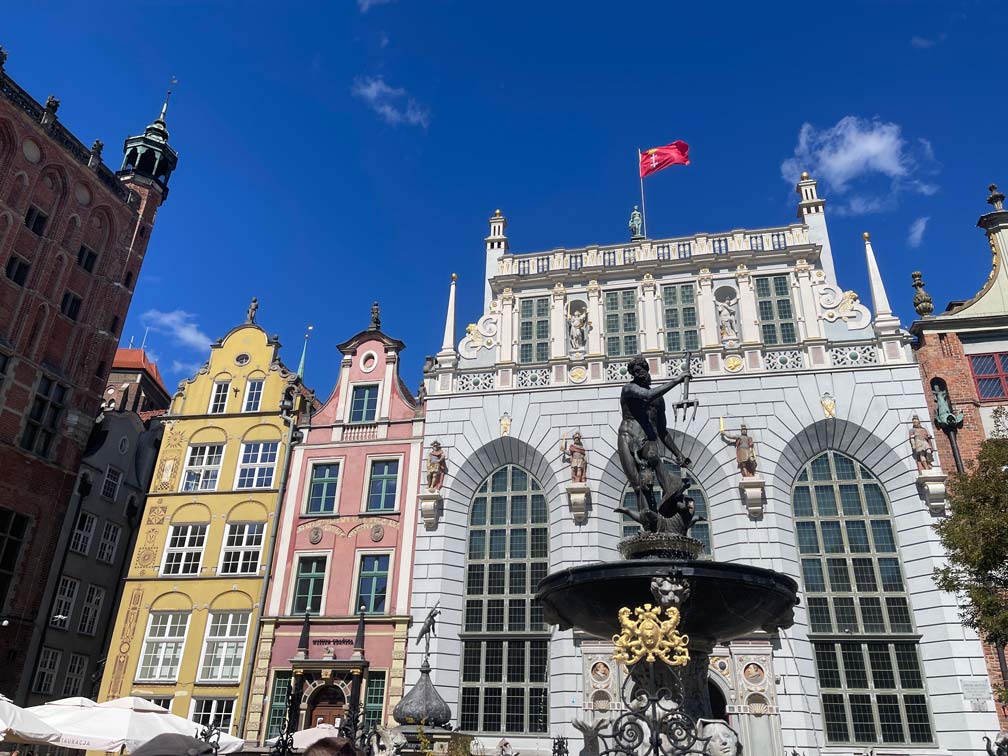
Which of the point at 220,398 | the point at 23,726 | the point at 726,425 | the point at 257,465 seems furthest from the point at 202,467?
the point at 726,425

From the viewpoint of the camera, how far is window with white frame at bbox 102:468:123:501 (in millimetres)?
34594

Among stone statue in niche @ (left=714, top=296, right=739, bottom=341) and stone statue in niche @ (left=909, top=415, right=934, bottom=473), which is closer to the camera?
stone statue in niche @ (left=909, top=415, right=934, bottom=473)

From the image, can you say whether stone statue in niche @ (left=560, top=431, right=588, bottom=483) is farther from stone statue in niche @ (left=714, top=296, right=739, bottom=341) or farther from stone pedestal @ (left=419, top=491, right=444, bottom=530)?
stone statue in niche @ (left=714, top=296, right=739, bottom=341)

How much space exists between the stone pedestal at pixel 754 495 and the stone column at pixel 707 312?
5.63m

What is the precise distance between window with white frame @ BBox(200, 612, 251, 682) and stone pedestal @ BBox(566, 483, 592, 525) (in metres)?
12.7

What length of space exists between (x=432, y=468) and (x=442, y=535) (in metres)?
2.50

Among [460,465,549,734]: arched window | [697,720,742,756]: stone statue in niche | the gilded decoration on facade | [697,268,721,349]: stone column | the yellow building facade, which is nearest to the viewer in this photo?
[697,720,742,756]: stone statue in niche

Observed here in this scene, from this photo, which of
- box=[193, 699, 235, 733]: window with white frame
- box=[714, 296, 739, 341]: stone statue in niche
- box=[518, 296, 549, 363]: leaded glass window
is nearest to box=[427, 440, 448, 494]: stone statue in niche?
box=[518, 296, 549, 363]: leaded glass window

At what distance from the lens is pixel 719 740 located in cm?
945

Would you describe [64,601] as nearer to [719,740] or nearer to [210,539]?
[210,539]

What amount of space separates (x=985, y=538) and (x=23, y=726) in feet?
71.2

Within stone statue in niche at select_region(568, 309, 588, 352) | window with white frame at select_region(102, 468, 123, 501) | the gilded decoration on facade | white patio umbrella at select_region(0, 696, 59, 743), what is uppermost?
stone statue in niche at select_region(568, 309, 588, 352)

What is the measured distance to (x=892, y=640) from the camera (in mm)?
24953

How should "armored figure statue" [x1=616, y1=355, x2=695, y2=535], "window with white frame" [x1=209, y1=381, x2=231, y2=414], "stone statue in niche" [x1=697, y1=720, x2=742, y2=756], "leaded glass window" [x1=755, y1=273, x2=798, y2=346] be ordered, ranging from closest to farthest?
"stone statue in niche" [x1=697, y1=720, x2=742, y2=756]
"armored figure statue" [x1=616, y1=355, x2=695, y2=535]
"leaded glass window" [x1=755, y1=273, x2=798, y2=346]
"window with white frame" [x1=209, y1=381, x2=231, y2=414]
